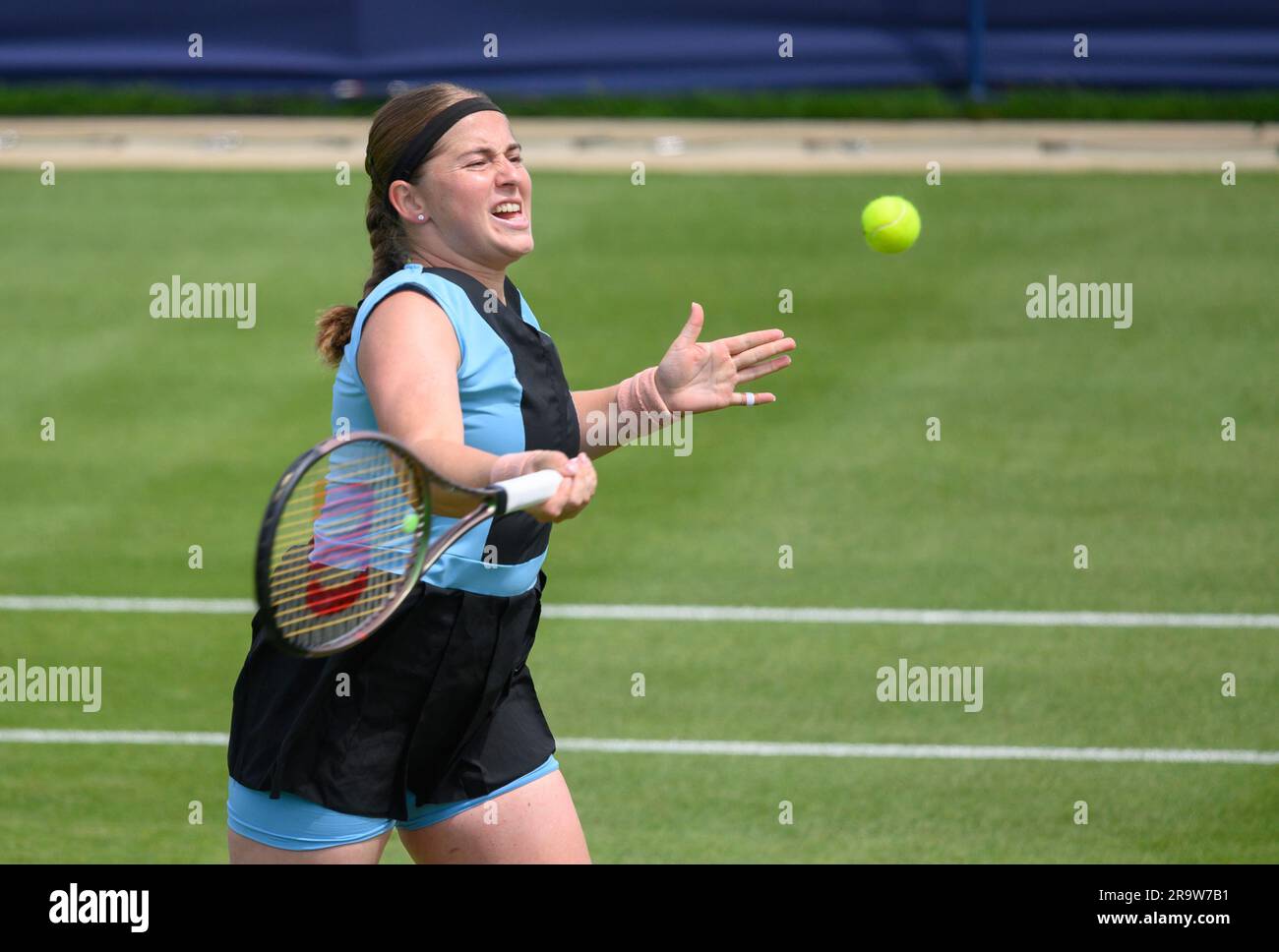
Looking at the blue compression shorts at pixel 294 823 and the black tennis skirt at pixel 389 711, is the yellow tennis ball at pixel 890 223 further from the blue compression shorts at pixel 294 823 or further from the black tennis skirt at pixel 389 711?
the blue compression shorts at pixel 294 823

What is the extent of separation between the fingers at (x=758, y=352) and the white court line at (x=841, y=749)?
2.53m

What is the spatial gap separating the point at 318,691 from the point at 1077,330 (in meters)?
9.09

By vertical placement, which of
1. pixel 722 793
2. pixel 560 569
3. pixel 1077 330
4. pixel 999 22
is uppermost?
pixel 999 22

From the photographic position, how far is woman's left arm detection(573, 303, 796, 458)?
16.6 ft

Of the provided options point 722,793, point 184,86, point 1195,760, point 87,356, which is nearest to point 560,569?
point 722,793

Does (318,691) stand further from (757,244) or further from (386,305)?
(757,244)

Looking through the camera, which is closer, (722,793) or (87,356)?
(722,793)

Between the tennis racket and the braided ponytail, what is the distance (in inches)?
20.3

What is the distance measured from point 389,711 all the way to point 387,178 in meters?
1.30

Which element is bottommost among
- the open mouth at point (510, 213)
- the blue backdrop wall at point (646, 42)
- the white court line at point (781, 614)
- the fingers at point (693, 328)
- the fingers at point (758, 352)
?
the white court line at point (781, 614)

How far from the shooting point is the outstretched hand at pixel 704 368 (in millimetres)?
5062

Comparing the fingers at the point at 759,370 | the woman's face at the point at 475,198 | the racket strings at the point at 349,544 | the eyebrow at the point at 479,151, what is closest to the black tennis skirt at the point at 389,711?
the racket strings at the point at 349,544

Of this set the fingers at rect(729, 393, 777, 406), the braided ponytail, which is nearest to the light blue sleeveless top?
the braided ponytail

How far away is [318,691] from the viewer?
14.8 feet
